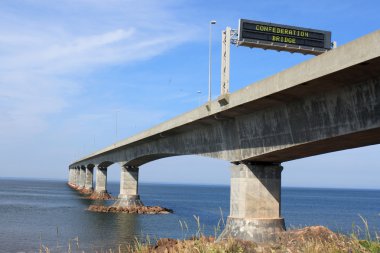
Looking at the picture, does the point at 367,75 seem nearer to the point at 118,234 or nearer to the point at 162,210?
the point at 118,234

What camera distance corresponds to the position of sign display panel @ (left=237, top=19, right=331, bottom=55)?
27.5 metres

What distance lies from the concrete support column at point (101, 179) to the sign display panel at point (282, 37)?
69.7 m

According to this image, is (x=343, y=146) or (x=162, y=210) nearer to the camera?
(x=343, y=146)

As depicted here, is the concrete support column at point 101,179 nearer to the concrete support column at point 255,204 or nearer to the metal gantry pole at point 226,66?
the concrete support column at point 255,204

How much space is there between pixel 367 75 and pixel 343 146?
6.39 m

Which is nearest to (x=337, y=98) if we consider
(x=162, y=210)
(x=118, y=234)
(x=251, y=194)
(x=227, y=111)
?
(x=227, y=111)

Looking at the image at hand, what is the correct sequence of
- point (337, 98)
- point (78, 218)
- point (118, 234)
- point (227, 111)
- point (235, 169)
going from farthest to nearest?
1. point (78, 218)
2. point (118, 234)
3. point (235, 169)
4. point (227, 111)
5. point (337, 98)

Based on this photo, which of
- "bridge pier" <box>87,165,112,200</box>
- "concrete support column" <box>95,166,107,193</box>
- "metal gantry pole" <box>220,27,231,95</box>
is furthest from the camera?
"concrete support column" <box>95,166,107,193</box>

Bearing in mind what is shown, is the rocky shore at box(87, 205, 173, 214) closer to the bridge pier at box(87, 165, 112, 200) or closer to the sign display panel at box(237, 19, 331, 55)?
the bridge pier at box(87, 165, 112, 200)

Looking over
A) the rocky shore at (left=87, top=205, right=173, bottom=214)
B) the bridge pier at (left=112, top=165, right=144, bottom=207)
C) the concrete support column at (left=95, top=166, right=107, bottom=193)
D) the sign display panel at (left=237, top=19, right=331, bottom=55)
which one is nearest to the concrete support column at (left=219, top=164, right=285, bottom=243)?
the sign display panel at (left=237, top=19, right=331, bottom=55)

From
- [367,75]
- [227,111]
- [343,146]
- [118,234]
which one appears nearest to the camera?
[367,75]

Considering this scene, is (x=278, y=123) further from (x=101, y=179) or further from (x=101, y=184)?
(x=101, y=179)

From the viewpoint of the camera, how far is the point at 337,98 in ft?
60.0

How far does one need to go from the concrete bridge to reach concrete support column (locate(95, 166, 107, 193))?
196ft
